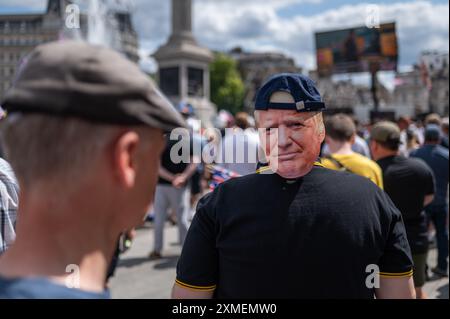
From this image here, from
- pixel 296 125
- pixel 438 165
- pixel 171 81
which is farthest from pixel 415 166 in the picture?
pixel 171 81

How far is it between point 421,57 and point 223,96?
65281 millimetres

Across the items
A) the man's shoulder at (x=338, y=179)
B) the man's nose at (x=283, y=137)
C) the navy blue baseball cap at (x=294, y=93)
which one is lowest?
the man's shoulder at (x=338, y=179)

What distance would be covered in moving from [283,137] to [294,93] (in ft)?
0.62

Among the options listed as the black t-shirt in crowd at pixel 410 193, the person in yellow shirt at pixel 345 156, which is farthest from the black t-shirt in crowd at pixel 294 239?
the black t-shirt in crowd at pixel 410 193

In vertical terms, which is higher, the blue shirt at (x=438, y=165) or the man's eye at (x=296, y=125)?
the man's eye at (x=296, y=125)

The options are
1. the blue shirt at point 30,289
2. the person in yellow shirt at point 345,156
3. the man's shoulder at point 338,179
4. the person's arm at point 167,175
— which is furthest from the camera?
the person's arm at point 167,175

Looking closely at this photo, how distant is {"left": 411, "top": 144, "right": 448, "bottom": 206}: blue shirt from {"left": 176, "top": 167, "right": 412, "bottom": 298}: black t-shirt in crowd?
509cm

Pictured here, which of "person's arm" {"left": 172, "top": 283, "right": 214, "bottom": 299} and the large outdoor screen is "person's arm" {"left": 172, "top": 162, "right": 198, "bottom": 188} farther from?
the large outdoor screen

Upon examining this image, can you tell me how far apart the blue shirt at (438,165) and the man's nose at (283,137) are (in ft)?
17.4

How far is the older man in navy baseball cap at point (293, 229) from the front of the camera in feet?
6.01

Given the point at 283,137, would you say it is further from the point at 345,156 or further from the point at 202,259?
the point at 345,156

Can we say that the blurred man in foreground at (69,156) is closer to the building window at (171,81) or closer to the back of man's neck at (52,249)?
the back of man's neck at (52,249)

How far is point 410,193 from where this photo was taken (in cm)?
441

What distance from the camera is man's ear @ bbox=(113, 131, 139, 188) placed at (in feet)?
3.18
